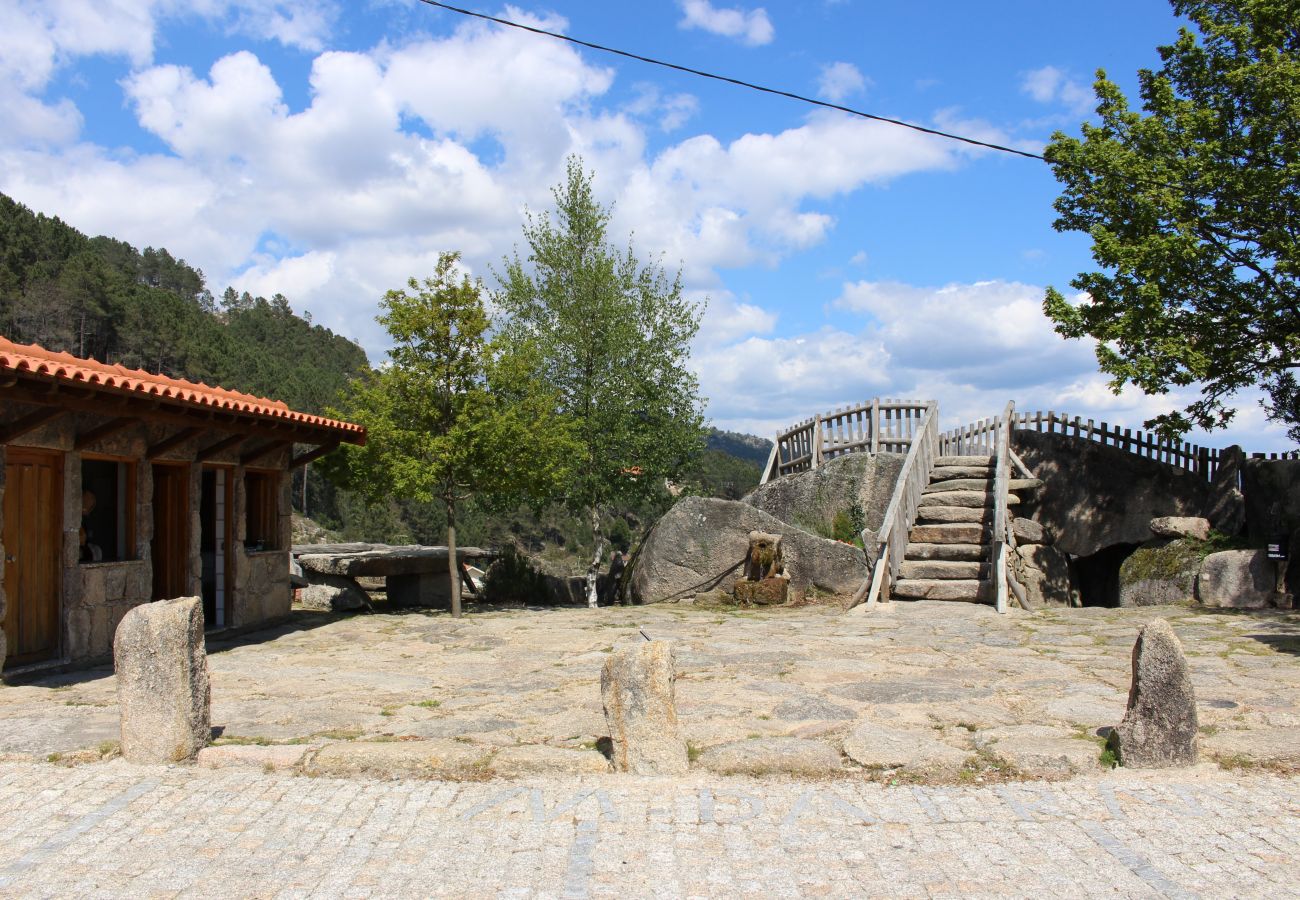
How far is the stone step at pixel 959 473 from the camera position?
15711mm

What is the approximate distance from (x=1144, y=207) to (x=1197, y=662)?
25.9ft

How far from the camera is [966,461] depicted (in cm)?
1620

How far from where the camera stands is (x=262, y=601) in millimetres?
12172

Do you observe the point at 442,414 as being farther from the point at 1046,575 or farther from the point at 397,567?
the point at 1046,575

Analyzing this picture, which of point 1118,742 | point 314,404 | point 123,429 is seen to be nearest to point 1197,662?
point 1118,742

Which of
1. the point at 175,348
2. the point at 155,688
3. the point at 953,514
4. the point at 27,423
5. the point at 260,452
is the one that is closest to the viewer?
the point at 155,688

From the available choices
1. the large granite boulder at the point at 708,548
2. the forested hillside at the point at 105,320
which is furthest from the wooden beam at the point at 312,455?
the forested hillside at the point at 105,320

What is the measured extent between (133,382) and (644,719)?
5994 mm

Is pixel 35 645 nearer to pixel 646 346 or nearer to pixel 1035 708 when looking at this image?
A: pixel 1035 708

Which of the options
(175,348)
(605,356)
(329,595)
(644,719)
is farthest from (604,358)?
(175,348)

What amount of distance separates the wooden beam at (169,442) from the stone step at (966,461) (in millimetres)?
11717

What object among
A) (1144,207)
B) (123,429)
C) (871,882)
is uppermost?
(1144,207)

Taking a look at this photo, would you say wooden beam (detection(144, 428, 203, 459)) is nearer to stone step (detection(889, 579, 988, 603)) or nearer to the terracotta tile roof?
the terracotta tile roof

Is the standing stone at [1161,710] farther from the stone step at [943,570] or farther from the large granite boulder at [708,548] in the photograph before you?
the large granite boulder at [708,548]
